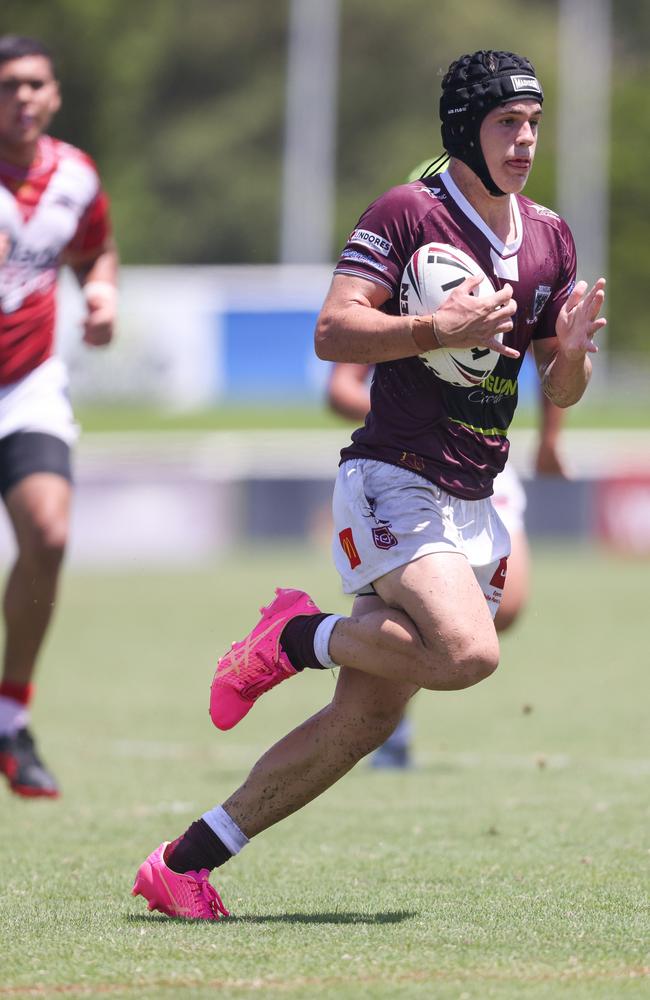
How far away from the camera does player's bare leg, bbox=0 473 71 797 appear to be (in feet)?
23.5

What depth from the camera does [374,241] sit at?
15.9 ft

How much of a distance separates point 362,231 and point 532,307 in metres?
0.55

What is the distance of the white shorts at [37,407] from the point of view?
7.29 m

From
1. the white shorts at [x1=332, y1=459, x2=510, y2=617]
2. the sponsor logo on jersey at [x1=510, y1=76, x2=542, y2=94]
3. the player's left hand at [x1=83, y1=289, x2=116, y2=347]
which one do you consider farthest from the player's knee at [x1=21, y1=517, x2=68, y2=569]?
the sponsor logo on jersey at [x1=510, y1=76, x2=542, y2=94]

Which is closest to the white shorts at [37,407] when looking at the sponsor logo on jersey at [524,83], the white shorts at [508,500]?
the white shorts at [508,500]

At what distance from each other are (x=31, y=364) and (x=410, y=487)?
2874 millimetres

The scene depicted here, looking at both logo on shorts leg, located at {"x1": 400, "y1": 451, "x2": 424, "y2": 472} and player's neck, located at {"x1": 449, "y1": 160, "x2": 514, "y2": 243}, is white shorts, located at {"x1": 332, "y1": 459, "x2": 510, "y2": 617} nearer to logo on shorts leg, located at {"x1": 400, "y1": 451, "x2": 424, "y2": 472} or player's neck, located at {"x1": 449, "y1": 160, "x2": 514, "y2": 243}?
logo on shorts leg, located at {"x1": 400, "y1": 451, "x2": 424, "y2": 472}

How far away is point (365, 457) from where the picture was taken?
5.05m

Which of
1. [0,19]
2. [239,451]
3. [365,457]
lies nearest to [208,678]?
[365,457]

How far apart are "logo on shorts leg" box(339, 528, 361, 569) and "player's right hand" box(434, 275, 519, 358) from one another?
0.65 metres

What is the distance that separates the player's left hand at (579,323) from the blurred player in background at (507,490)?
1.84 m

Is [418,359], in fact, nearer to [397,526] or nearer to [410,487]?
[410,487]

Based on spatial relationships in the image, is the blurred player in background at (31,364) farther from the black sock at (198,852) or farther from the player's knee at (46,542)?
the black sock at (198,852)

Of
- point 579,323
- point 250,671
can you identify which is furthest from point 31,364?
point 579,323
